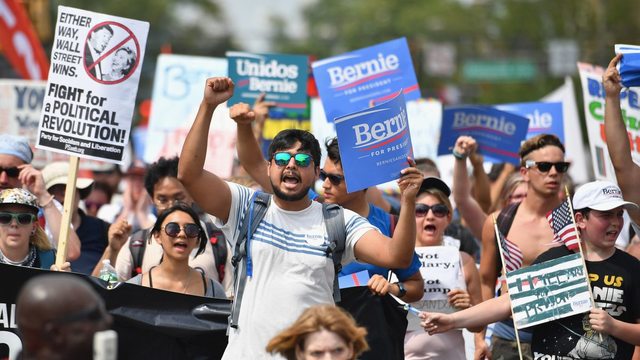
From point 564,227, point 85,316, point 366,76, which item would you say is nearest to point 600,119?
point 366,76

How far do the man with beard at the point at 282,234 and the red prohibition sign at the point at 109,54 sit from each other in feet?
5.00

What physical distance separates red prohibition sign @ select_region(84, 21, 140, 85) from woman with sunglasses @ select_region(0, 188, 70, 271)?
0.82m

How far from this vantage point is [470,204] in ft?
29.2

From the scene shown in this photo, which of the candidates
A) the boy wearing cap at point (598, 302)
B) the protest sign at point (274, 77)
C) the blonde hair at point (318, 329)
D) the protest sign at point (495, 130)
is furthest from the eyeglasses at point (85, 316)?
the protest sign at point (274, 77)

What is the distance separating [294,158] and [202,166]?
0.44 m

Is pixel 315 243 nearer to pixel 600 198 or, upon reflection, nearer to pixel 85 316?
pixel 600 198

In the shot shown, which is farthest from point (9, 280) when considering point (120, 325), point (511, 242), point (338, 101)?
point (338, 101)

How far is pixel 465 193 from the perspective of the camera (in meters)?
8.84

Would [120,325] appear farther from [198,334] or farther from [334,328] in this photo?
[334,328]

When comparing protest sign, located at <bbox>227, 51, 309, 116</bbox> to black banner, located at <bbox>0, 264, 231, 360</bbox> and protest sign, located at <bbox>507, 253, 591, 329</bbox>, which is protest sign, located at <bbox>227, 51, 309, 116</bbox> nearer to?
black banner, located at <bbox>0, 264, 231, 360</bbox>

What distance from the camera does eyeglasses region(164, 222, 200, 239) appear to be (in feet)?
24.2

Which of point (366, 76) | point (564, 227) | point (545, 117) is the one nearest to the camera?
point (564, 227)

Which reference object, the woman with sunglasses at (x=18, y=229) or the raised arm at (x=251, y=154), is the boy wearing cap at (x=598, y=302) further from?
the woman with sunglasses at (x=18, y=229)

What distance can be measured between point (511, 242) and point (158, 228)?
214cm
